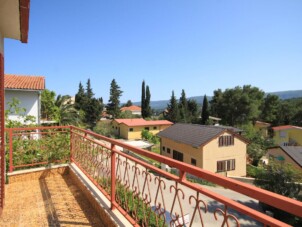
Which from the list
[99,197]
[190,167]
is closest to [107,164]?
[99,197]

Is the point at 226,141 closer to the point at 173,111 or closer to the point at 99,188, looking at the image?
the point at 99,188

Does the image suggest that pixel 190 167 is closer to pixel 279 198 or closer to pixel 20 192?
pixel 279 198

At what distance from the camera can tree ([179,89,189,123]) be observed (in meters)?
46.0

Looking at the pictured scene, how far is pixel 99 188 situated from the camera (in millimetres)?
3391

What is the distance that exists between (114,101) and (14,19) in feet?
149

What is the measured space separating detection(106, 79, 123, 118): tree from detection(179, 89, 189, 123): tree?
13.4m

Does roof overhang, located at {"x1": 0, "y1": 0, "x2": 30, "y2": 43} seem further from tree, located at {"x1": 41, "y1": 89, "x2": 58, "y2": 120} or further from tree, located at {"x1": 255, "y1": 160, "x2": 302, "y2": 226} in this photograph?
tree, located at {"x1": 41, "y1": 89, "x2": 58, "y2": 120}

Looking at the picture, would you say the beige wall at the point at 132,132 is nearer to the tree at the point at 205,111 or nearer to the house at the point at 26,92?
the tree at the point at 205,111

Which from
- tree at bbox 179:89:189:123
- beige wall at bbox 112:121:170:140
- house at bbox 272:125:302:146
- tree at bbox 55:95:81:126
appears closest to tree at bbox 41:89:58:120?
tree at bbox 55:95:81:126

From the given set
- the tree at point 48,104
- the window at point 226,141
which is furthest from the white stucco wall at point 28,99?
the window at point 226,141

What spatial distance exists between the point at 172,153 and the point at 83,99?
22235mm

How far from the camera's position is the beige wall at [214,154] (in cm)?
2061

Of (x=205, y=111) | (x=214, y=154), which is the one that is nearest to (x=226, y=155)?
(x=214, y=154)

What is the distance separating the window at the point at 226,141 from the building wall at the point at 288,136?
69.6 ft
